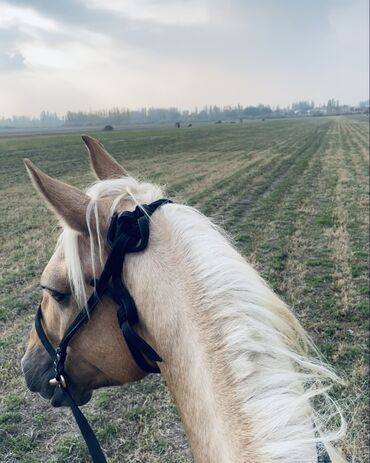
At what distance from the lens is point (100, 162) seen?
2211 millimetres

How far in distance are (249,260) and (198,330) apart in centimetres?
674

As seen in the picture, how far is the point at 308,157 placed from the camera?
2616cm

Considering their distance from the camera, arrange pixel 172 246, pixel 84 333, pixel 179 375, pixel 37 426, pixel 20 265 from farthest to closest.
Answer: pixel 20 265 < pixel 37 426 < pixel 84 333 < pixel 172 246 < pixel 179 375

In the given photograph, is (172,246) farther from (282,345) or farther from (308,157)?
(308,157)

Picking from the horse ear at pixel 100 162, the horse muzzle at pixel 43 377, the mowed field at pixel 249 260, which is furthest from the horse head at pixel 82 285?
the mowed field at pixel 249 260

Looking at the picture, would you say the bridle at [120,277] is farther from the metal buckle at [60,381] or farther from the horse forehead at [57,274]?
the metal buckle at [60,381]

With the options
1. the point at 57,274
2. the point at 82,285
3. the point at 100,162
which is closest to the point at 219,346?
the point at 82,285

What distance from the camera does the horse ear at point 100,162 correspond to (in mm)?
2195

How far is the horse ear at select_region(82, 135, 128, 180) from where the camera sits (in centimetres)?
220

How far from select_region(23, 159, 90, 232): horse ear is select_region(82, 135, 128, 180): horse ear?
50 centimetres

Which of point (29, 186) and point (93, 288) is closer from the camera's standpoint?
point (93, 288)

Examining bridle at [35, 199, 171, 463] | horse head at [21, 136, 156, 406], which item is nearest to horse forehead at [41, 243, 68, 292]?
horse head at [21, 136, 156, 406]

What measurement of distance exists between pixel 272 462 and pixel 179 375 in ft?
1.46

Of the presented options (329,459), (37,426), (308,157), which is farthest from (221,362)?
(308,157)
